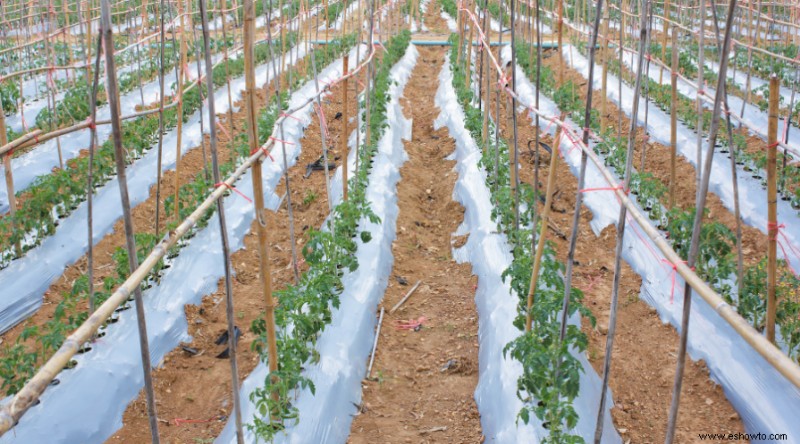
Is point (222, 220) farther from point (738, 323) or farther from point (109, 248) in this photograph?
point (109, 248)

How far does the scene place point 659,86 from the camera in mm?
9672

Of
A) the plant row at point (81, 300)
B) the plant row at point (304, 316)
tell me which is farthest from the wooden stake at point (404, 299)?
the plant row at point (81, 300)

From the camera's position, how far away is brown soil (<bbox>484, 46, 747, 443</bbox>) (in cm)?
385

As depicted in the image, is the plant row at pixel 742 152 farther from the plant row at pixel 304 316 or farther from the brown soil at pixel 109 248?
the brown soil at pixel 109 248

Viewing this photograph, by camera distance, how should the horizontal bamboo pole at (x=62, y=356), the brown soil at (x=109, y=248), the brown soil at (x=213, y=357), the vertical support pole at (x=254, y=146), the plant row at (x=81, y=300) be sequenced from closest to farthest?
the horizontal bamboo pole at (x=62, y=356)
the vertical support pole at (x=254, y=146)
the plant row at (x=81, y=300)
the brown soil at (x=213, y=357)
the brown soil at (x=109, y=248)

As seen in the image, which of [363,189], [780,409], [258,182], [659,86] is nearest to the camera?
[258,182]

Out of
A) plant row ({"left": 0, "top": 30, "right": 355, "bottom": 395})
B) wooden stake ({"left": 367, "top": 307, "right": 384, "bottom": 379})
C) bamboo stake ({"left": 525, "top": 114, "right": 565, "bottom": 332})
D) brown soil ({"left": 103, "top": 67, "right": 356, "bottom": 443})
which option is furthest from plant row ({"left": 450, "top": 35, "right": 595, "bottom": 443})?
plant row ({"left": 0, "top": 30, "right": 355, "bottom": 395})

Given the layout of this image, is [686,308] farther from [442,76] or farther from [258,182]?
[442,76]

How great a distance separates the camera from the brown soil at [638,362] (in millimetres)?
3854

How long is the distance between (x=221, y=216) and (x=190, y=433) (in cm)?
187

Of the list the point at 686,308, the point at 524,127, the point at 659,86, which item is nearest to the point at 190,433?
the point at 686,308

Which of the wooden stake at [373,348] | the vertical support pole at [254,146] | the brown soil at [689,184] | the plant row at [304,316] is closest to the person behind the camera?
the vertical support pole at [254,146]

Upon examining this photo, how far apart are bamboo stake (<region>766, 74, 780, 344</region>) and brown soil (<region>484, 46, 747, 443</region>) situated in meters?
0.59

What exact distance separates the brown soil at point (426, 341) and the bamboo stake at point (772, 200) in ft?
6.08
